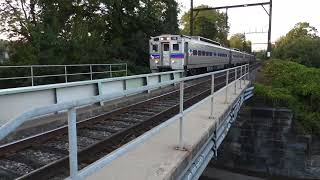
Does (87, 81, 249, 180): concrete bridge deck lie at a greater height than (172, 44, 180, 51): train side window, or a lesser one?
lesser

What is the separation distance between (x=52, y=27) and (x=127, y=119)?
13.5 metres

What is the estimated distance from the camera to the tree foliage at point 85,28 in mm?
19094

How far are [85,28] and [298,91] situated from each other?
46.6 feet

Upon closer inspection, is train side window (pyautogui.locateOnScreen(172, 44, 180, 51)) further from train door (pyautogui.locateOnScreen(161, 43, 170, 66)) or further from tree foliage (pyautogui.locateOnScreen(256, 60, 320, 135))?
tree foliage (pyautogui.locateOnScreen(256, 60, 320, 135))

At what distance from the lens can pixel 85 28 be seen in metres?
21.6

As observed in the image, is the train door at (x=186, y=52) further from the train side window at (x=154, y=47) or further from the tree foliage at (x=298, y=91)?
the tree foliage at (x=298, y=91)

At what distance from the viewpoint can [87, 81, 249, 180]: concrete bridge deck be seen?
4.23m

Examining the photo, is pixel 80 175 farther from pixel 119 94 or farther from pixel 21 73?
pixel 21 73

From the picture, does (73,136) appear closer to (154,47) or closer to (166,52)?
(166,52)

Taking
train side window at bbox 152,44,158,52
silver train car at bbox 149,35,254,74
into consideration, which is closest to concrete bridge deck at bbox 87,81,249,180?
silver train car at bbox 149,35,254,74

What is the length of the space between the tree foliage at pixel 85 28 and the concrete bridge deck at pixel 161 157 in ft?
42.2

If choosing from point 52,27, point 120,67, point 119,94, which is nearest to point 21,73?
point 52,27

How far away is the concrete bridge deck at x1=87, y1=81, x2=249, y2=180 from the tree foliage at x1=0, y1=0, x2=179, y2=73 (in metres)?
12.9

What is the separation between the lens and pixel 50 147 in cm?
596
